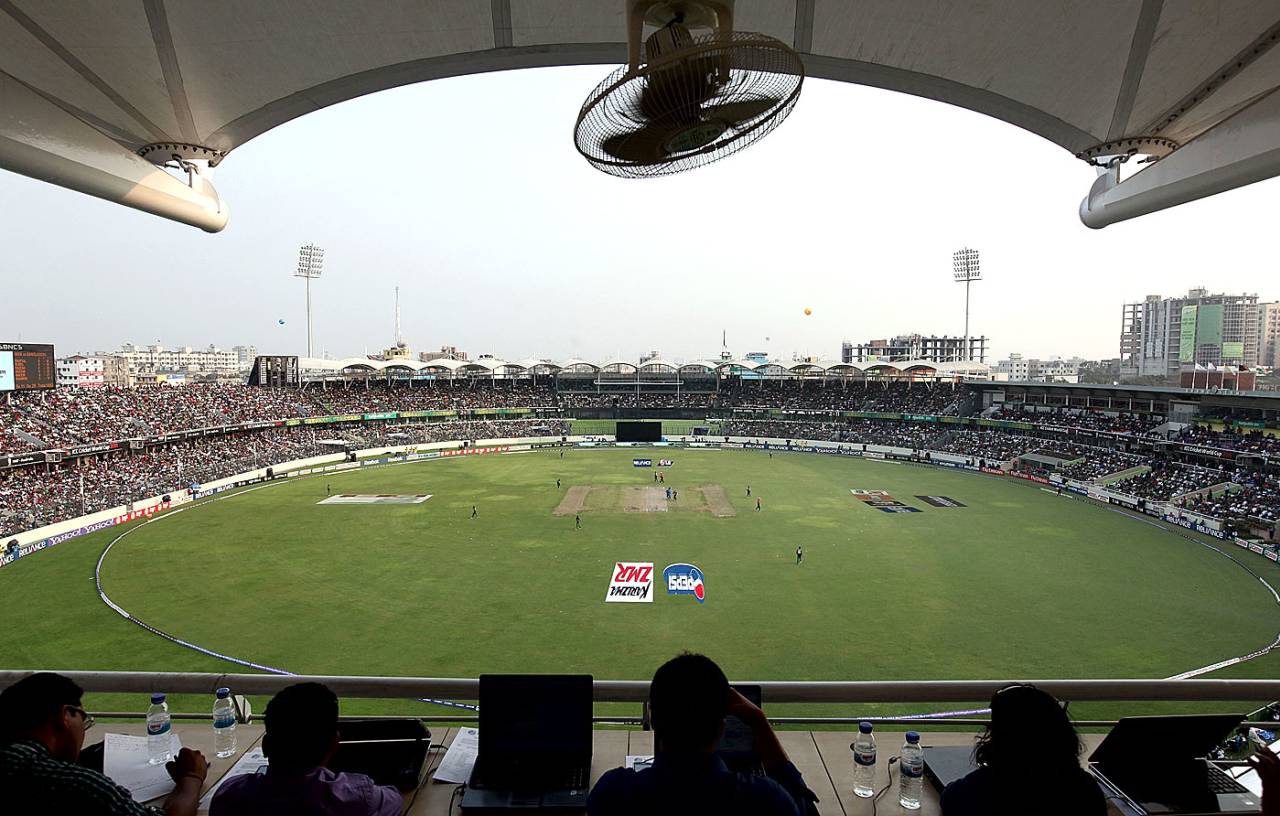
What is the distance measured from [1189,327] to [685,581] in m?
113

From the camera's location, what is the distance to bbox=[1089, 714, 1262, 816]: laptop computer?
3250mm

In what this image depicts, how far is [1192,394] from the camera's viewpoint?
4375cm

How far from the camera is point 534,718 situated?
11.2 feet

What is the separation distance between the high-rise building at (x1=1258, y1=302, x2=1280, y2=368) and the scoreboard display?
6475 inches

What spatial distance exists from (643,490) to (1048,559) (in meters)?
22.5

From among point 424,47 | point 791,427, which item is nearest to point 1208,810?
point 424,47

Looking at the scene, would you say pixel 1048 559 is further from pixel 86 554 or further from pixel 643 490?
pixel 86 554

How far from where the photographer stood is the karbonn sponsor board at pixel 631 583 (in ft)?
70.4

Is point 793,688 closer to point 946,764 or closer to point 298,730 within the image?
point 946,764

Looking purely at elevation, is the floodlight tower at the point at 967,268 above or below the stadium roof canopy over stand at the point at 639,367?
above

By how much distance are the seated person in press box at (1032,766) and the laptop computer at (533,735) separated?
71.1 inches

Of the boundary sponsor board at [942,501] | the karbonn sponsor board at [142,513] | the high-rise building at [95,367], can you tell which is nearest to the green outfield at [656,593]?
the boundary sponsor board at [942,501]

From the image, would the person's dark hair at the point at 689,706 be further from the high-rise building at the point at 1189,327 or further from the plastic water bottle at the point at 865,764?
the high-rise building at the point at 1189,327

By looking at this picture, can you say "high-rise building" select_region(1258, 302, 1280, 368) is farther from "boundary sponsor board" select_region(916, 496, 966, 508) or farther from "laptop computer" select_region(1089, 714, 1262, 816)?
"laptop computer" select_region(1089, 714, 1262, 816)
